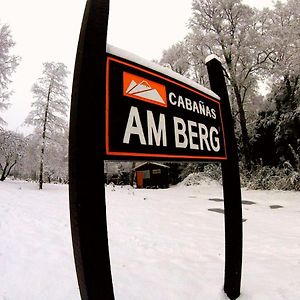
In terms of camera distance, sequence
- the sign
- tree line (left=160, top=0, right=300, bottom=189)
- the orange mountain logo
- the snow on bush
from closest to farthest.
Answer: the sign < the orange mountain logo < tree line (left=160, top=0, right=300, bottom=189) < the snow on bush

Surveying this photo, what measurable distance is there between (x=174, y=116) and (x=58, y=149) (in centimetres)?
1765

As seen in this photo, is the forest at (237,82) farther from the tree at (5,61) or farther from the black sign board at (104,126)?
the black sign board at (104,126)

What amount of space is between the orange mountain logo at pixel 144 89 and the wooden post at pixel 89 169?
0.22 metres

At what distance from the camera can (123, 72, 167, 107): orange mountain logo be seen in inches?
64.1

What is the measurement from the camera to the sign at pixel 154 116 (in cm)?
152

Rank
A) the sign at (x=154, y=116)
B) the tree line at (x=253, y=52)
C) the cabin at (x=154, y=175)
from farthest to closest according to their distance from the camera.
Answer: the cabin at (x=154, y=175) < the tree line at (x=253, y=52) < the sign at (x=154, y=116)

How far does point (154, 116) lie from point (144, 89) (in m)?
0.20

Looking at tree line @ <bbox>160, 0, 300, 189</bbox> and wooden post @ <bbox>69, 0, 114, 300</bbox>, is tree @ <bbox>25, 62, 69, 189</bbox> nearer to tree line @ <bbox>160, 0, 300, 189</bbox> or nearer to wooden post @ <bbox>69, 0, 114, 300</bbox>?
tree line @ <bbox>160, 0, 300, 189</bbox>

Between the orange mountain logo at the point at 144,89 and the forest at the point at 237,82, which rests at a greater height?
the forest at the point at 237,82

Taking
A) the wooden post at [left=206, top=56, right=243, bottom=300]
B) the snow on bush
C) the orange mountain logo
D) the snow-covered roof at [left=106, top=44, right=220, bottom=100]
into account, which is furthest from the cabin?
the orange mountain logo

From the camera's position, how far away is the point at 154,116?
1.76m

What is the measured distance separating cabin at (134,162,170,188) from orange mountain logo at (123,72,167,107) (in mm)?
21118

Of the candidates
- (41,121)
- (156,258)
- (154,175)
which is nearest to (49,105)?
(41,121)

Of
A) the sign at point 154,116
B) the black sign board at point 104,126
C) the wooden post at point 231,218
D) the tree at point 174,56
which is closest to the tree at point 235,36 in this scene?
the tree at point 174,56
